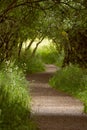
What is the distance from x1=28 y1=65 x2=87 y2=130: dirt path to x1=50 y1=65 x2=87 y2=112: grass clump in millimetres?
407

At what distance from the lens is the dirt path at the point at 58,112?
13359mm

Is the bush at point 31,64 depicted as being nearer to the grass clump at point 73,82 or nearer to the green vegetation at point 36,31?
the green vegetation at point 36,31

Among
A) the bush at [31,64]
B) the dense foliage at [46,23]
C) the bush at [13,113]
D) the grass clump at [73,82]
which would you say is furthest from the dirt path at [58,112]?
the bush at [31,64]

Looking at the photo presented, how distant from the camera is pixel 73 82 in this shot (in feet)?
76.3

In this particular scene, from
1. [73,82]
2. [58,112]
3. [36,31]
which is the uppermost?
[58,112]

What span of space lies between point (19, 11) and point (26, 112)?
22.5 ft

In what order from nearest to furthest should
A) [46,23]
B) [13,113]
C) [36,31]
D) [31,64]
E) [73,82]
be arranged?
[13,113], [73,82], [46,23], [36,31], [31,64]

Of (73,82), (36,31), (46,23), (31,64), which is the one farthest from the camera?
(31,64)

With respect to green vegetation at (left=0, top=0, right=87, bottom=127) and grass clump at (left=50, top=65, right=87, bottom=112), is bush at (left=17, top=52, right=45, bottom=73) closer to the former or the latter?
green vegetation at (left=0, top=0, right=87, bottom=127)

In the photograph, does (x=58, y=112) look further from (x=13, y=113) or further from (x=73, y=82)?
(x=73, y=82)

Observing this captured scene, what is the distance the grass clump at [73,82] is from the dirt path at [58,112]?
1.34 feet

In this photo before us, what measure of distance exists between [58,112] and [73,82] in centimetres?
747

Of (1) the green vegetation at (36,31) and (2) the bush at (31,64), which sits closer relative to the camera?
(1) the green vegetation at (36,31)

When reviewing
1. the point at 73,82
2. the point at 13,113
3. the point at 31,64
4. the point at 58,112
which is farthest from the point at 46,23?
the point at 31,64
